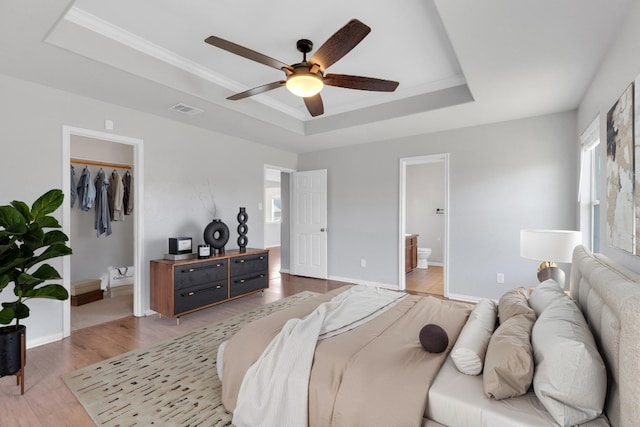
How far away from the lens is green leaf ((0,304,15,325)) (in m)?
2.12

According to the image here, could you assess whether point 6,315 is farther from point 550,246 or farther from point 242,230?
point 550,246

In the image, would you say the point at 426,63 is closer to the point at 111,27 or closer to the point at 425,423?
the point at 111,27

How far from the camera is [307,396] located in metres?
1.60

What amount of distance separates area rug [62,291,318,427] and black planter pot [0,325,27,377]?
33cm

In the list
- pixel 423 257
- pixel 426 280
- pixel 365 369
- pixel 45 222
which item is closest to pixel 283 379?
pixel 365 369

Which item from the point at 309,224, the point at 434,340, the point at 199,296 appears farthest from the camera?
the point at 309,224

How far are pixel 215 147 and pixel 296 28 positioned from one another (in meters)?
2.56

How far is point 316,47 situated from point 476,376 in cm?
278

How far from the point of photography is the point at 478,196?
4.41m

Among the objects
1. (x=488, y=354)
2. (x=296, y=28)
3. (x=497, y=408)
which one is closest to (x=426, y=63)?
(x=296, y=28)

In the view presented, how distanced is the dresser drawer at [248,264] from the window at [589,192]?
12.9 ft

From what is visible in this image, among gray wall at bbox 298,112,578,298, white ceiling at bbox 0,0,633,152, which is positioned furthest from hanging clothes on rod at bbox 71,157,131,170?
A: gray wall at bbox 298,112,578,298

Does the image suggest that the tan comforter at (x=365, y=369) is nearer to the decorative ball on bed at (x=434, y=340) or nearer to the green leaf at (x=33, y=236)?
the decorative ball on bed at (x=434, y=340)

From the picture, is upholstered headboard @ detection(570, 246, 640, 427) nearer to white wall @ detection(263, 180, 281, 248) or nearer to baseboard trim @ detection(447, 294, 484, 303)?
baseboard trim @ detection(447, 294, 484, 303)
